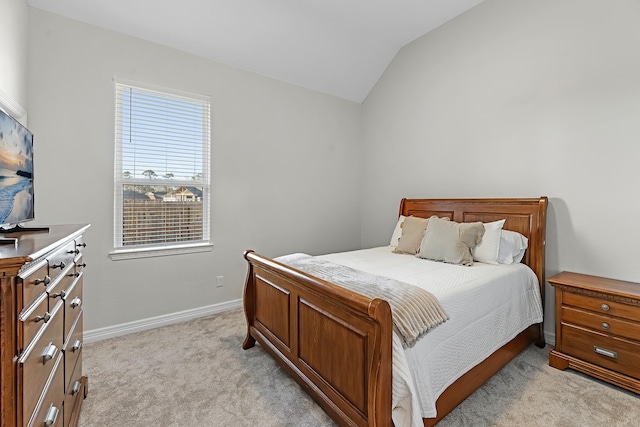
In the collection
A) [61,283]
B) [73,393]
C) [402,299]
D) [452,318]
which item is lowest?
[73,393]

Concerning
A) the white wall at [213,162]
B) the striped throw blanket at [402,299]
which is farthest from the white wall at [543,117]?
the striped throw blanket at [402,299]

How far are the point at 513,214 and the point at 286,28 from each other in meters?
2.98

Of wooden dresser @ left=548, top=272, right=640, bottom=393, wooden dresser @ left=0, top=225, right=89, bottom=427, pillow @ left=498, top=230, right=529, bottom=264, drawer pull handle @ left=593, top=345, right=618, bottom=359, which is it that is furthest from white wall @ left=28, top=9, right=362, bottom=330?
drawer pull handle @ left=593, top=345, right=618, bottom=359

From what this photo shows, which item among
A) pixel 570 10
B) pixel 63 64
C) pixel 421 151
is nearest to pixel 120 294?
pixel 63 64

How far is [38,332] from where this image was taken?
1.01 metres

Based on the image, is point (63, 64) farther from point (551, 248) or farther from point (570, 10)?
point (551, 248)

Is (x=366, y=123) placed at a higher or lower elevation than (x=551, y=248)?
higher

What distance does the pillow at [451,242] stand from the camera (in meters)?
2.48

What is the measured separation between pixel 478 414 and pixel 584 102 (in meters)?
2.55

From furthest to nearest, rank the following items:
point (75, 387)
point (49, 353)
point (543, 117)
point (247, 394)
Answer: point (543, 117)
point (247, 394)
point (75, 387)
point (49, 353)

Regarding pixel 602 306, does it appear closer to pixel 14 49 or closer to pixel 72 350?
pixel 72 350

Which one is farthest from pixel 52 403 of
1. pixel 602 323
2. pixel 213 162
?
pixel 602 323

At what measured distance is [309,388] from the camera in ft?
5.79

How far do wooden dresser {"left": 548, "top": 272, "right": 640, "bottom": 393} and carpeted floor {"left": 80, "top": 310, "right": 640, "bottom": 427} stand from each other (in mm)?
98
